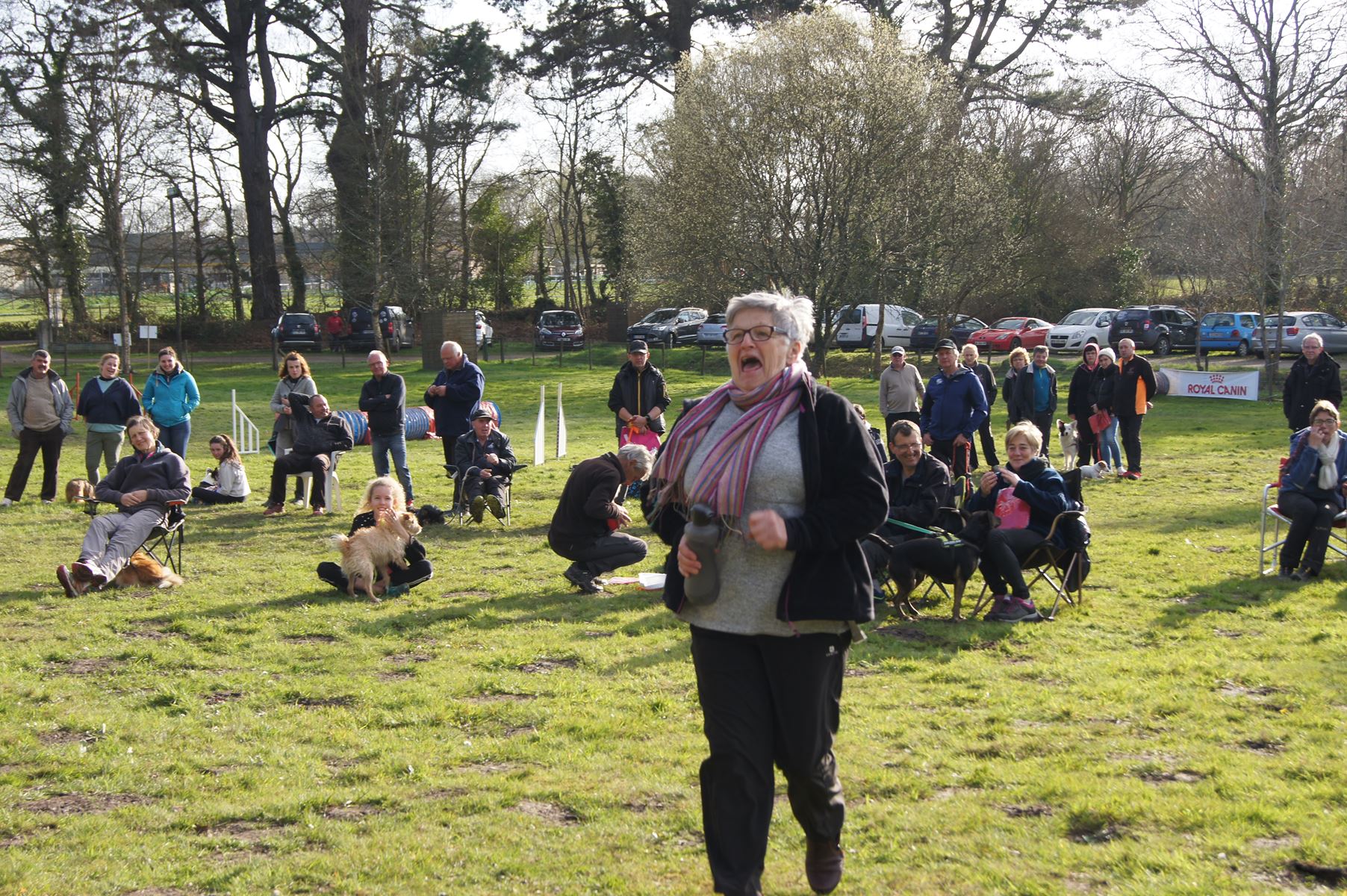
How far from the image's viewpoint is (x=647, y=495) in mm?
4055

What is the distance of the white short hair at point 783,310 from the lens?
139 inches

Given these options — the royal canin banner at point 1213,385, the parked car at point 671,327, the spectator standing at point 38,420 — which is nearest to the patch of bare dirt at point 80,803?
the spectator standing at point 38,420

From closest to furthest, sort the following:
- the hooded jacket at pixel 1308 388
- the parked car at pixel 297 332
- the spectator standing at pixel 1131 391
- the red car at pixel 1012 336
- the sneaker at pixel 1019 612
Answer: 1. the sneaker at pixel 1019 612
2. the hooded jacket at pixel 1308 388
3. the spectator standing at pixel 1131 391
4. the red car at pixel 1012 336
5. the parked car at pixel 297 332

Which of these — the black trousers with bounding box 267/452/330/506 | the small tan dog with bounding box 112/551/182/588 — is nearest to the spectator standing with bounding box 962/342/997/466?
the black trousers with bounding box 267/452/330/506

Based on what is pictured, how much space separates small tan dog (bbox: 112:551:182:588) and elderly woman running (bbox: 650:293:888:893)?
6.67 m

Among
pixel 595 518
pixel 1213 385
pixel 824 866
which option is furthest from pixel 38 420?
pixel 1213 385

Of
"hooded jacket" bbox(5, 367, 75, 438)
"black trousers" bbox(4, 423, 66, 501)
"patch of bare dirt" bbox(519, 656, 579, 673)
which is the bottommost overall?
"patch of bare dirt" bbox(519, 656, 579, 673)

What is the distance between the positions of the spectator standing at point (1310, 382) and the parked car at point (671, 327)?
26.9 m

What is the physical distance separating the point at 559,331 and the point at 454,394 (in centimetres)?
3062

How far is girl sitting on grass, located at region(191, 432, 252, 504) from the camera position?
13.1 metres

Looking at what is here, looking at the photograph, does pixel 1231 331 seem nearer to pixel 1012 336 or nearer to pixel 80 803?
pixel 1012 336

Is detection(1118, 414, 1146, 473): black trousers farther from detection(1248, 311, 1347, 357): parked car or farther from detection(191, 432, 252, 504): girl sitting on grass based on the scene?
detection(1248, 311, 1347, 357): parked car

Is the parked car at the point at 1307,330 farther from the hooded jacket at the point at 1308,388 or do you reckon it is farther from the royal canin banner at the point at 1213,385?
the hooded jacket at the point at 1308,388

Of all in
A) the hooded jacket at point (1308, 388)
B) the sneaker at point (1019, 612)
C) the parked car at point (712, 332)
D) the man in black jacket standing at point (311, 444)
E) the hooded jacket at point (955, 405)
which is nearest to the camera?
the sneaker at point (1019, 612)
